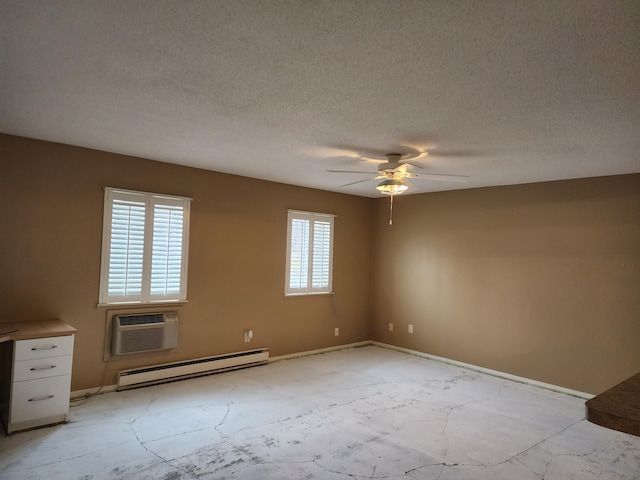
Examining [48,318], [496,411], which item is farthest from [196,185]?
[496,411]

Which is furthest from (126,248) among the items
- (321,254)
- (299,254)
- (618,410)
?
(618,410)

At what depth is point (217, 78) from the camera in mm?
2301

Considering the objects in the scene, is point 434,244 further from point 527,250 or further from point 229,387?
point 229,387

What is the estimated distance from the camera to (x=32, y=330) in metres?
3.25

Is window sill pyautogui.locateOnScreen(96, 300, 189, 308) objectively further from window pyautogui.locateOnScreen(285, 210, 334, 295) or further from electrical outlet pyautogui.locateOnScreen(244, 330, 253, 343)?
window pyautogui.locateOnScreen(285, 210, 334, 295)

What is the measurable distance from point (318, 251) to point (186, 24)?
4.44 m

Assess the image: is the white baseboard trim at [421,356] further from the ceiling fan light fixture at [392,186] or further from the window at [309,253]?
the ceiling fan light fixture at [392,186]

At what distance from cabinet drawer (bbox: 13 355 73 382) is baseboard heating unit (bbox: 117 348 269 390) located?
0.88 m

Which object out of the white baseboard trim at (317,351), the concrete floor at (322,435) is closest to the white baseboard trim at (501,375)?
the concrete floor at (322,435)

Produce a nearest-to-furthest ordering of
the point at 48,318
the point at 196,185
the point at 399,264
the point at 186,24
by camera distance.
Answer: the point at 186,24
the point at 48,318
the point at 196,185
the point at 399,264

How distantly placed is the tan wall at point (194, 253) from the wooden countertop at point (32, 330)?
19cm

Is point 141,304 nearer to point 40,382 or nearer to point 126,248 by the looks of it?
point 126,248

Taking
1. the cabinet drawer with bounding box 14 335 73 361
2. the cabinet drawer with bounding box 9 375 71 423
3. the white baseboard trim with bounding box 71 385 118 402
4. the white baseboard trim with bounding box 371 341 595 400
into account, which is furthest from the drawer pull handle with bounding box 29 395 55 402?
the white baseboard trim with bounding box 371 341 595 400

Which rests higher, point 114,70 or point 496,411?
point 114,70
